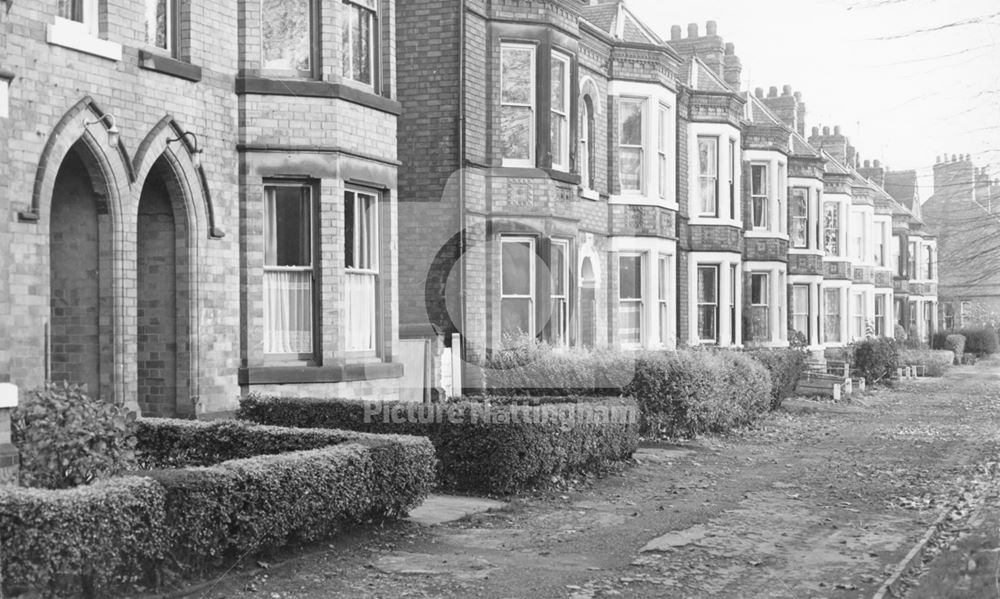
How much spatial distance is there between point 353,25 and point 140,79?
422cm

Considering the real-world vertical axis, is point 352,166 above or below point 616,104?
below

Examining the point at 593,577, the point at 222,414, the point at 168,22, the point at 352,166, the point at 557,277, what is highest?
the point at 168,22

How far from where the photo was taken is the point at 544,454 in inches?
529

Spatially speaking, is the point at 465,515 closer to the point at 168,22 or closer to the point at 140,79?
the point at 140,79

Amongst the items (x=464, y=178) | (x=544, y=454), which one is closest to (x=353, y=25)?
(x=464, y=178)

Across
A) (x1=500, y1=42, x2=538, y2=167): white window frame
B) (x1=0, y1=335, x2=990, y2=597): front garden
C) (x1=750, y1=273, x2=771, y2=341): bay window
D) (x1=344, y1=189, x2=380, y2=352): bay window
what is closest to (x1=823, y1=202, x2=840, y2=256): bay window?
(x1=750, y1=273, x2=771, y2=341): bay window

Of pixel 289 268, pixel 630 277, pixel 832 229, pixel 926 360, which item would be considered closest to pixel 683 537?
pixel 289 268

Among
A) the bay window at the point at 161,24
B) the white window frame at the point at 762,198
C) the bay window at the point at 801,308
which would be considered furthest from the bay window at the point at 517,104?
the bay window at the point at 801,308

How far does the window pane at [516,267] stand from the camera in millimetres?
20828

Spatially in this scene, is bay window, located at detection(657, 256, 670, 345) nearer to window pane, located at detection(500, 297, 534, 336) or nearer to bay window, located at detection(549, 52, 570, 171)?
bay window, located at detection(549, 52, 570, 171)

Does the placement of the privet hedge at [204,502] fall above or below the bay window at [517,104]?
below

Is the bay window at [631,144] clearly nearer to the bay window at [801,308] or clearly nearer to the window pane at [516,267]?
the window pane at [516,267]

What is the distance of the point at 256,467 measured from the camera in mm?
9312

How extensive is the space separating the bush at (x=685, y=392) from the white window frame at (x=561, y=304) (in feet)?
9.19
